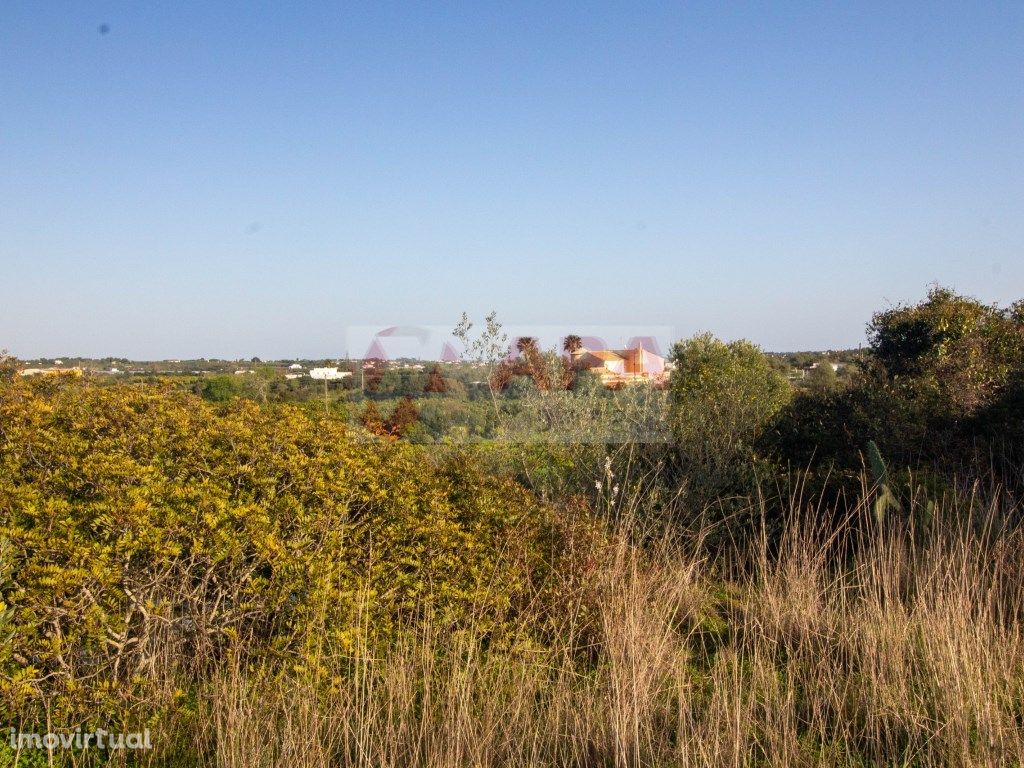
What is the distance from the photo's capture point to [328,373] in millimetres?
11211

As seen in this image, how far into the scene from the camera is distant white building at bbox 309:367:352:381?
36.4 feet

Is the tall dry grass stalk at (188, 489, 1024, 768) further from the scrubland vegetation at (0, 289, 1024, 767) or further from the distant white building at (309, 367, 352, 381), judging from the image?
the distant white building at (309, 367, 352, 381)

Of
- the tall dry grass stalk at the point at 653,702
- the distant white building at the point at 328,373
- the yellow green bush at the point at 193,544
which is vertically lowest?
the tall dry grass stalk at the point at 653,702

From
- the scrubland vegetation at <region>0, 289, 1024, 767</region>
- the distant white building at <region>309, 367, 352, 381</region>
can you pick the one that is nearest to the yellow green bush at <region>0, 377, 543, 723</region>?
the scrubland vegetation at <region>0, 289, 1024, 767</region>

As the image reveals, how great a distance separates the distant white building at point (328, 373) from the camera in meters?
11.1

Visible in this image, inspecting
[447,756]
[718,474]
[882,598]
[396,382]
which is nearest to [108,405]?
[447,756]

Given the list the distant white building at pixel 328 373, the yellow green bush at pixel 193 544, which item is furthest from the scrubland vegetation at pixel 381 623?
the distant white building at pixel 328 373

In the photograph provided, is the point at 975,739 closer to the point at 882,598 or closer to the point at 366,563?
the point at 882,598

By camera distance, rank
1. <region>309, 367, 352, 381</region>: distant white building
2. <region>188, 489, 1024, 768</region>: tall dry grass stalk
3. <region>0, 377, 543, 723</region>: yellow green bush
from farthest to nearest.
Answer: <region>309, 367, 352, 381</region>: distant white building
<region>0, 377, 543, 723</region>: yellow green bush
<region>188, 489, 1024, 768</region>: tall dry grass stalk

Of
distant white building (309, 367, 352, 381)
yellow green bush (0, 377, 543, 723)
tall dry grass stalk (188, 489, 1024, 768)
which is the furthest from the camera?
distant white building (309, 367, 352, 381)

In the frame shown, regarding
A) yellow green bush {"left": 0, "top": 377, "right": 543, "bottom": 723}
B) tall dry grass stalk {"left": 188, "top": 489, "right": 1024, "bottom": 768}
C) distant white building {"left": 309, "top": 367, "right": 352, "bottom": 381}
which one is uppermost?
distant white building {"left": 309, "top": 367, "right": 352, "bottom": 381}

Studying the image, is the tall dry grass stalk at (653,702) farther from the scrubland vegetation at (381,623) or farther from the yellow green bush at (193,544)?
the yellow green bush at (193,544)

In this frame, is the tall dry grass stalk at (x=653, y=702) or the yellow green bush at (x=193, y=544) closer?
the tall dry grass stalk at (x=653, y=702)

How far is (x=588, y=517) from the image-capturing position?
5395 millimetres
